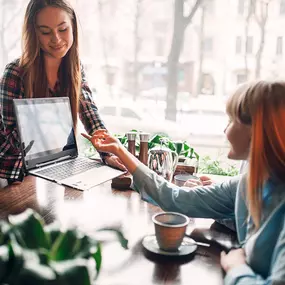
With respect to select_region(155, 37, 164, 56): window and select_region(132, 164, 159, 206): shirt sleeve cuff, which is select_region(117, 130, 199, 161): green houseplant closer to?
select_region(132, 164, 159, 206): shirt sleeve cuff

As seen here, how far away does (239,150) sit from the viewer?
3.21 ft

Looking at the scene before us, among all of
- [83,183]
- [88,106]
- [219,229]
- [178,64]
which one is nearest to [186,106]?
[178,64]

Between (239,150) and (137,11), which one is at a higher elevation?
(137,11)

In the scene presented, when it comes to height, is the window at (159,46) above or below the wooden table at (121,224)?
above

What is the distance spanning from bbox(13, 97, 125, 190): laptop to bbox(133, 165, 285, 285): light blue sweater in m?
0.29

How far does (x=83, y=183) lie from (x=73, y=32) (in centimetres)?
76

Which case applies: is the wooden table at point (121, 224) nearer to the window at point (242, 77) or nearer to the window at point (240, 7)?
the window at point (242, 77)

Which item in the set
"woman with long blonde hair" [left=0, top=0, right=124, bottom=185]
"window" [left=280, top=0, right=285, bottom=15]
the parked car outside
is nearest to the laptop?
"woman with long blonde hair" [left=0, top=0, right=124, bottom=185]

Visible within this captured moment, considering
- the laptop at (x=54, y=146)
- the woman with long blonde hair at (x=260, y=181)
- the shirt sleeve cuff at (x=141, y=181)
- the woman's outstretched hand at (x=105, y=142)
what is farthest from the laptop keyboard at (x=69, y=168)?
the woman with long blonde hair at (x=260, y=181)

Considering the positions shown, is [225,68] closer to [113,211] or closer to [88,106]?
[88,106]

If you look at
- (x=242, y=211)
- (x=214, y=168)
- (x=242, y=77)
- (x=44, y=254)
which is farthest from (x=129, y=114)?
(x=44, y=254)

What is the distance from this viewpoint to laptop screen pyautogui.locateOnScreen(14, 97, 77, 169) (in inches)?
56.7

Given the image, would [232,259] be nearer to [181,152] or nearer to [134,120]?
[181,152]

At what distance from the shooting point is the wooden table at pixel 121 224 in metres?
0.88
